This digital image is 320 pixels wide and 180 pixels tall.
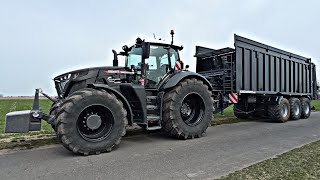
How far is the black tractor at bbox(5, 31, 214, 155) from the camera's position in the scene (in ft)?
16.1

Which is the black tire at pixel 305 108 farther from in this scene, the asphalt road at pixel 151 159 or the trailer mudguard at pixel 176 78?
the trailer mudguard at pixel 176 78

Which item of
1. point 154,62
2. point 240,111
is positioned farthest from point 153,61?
point 240,111

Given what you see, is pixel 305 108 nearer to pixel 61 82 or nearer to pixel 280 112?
pixel 280 112

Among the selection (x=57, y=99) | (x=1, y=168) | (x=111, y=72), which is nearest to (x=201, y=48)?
(x=111, y=72)

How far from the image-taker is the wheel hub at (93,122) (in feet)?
16.7

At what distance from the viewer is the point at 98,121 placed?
16.9 ft

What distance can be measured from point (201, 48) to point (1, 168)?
880cm

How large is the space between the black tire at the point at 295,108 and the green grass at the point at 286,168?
7107 millimetres

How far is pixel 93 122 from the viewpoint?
16.8ft

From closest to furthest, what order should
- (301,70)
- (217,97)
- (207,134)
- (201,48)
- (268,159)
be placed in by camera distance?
(268,159) < (207,134) < (217,97) < (201,48) < (301,70)

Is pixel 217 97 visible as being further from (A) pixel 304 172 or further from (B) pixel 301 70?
(B) pixel 301 70

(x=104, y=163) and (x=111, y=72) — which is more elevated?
(x=111, y=72)

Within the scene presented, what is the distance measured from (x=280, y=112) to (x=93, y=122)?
8345 mm

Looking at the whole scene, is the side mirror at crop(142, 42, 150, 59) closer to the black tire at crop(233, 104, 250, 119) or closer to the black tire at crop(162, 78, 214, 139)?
A: the black tire at crop(162, 78, 214, 139)
